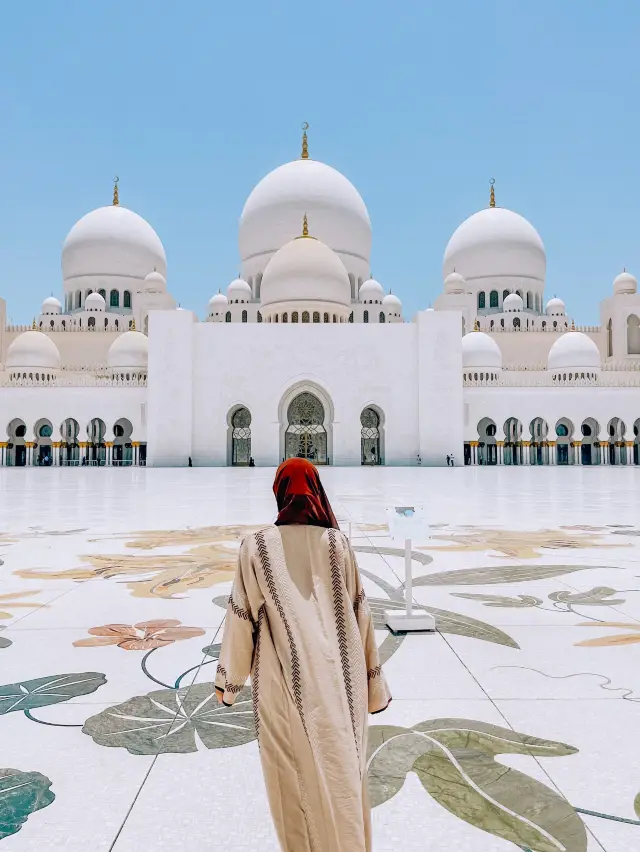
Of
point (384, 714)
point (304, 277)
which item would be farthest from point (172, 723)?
point (304, 277)

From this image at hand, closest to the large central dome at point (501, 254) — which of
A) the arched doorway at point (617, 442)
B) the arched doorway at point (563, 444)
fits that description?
the arched doorway at point (563, 444)

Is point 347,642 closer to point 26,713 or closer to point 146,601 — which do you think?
point 26,713

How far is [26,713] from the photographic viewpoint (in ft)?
7.61

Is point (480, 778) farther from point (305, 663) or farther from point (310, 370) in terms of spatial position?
point (310, 370)

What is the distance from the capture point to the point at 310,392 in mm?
26359

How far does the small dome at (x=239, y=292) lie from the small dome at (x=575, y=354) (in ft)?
45.5

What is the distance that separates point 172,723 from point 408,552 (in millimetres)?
1394

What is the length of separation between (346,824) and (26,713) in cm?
137

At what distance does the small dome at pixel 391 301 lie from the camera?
3395 centimetres

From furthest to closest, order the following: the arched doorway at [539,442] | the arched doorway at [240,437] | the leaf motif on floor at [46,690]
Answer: the arched doorway at [539,442]
the arched doorway at [240,437]
the leaf motif on floor at [46,690]

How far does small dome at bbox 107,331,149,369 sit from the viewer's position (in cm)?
3003

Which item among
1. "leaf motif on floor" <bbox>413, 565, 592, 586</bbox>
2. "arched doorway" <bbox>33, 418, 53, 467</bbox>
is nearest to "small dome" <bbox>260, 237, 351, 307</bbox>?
"arched doorway" <bbox>33, 418, 53, 467</bbox>

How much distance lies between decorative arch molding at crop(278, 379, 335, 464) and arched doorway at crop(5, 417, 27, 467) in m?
10.3

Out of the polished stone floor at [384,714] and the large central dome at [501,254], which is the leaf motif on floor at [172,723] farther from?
the large central dome at [501,254]
